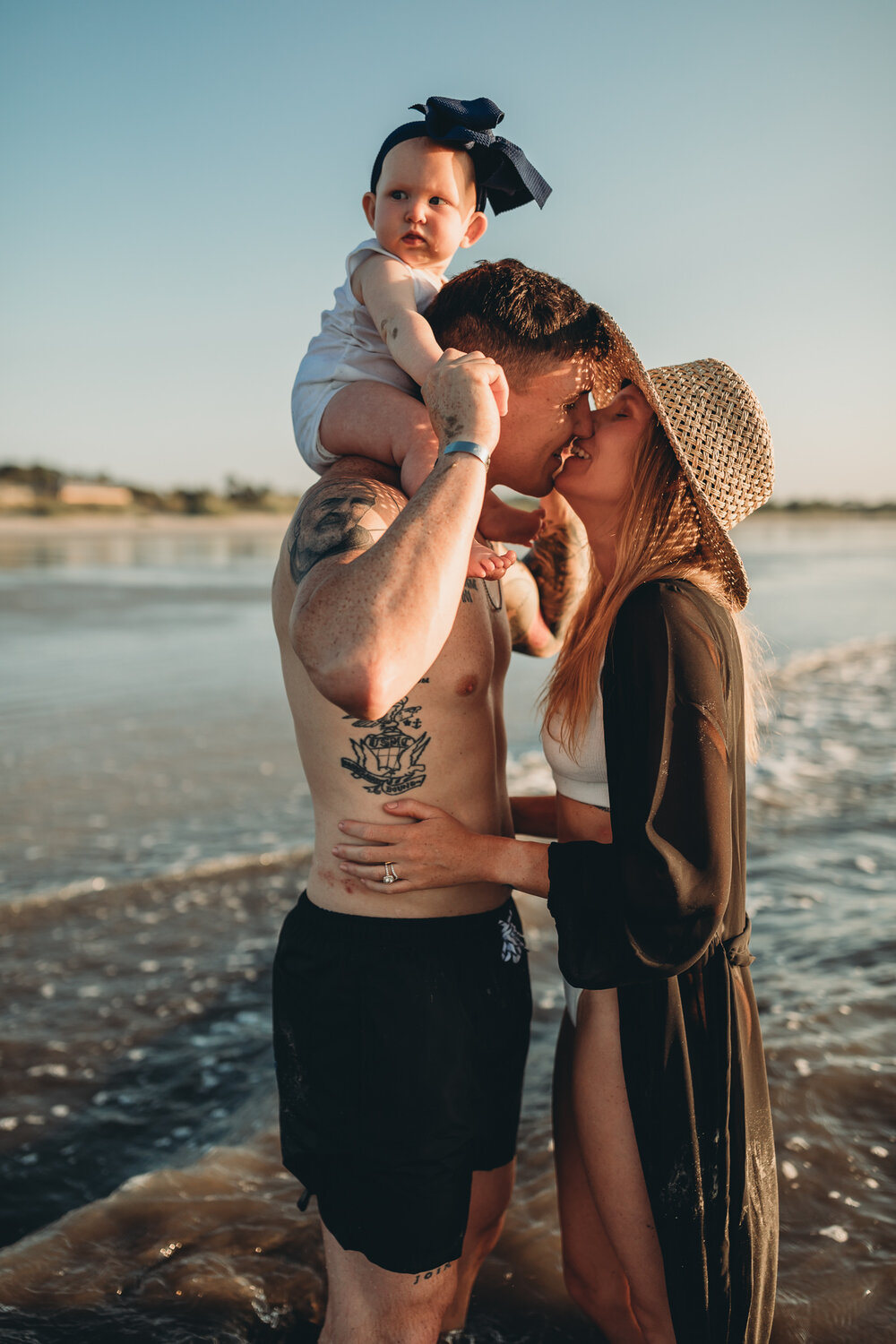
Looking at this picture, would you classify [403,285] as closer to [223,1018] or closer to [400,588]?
[400,588]

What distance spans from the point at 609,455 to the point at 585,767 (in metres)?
0.73

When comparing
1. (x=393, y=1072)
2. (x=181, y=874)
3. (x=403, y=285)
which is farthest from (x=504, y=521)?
(x=181, y=874)

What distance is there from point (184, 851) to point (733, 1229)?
Result: 5218mm

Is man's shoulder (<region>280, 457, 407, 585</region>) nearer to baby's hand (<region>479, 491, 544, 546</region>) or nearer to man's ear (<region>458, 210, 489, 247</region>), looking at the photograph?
baby's hand (<region>479, 491, 544, 546</region>)

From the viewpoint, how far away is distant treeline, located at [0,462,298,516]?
45500mm

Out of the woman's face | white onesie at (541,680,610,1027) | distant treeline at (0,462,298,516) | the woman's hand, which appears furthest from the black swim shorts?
distant treeline at (0,462,298,516)

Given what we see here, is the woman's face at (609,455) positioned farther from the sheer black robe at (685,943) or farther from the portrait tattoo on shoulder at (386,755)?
the portrait tattoo on shoulder at (386,755)

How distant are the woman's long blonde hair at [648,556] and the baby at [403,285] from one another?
20.0 inches

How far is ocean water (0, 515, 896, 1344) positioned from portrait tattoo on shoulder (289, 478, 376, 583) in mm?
2301

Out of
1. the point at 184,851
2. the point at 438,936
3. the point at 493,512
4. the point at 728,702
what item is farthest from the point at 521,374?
the point at 184,851

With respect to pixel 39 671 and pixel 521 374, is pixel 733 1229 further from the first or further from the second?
pixel 39 671

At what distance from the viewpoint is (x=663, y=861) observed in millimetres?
1683

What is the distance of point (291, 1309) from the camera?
2.73 m

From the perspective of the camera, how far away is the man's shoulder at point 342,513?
185cm
